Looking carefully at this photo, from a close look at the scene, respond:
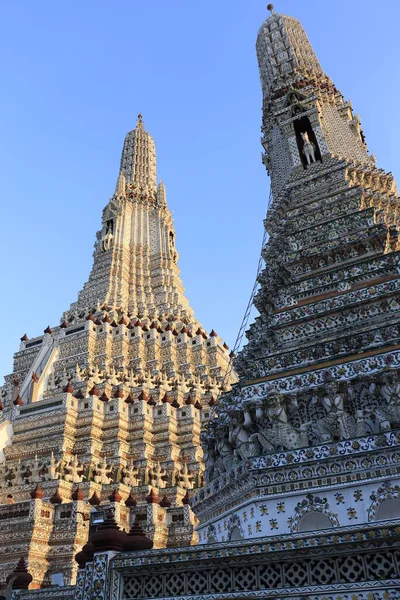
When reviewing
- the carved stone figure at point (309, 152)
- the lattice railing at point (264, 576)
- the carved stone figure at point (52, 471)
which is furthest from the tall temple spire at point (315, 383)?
the carved stone figure at point (52, 471)

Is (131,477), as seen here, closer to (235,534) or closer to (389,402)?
(235,534)

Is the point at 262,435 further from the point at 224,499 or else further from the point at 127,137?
the point at 127,137

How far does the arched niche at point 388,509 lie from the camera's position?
8227 mm

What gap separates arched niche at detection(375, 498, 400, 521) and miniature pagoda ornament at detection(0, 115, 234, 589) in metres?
11.9

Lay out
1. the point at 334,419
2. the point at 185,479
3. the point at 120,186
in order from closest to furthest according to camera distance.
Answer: the point at 334,419, the point at 185,479, the point at 120,186

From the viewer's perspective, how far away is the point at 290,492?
8.96 meters

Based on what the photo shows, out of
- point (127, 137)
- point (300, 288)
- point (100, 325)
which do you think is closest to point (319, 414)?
point (300, 288)

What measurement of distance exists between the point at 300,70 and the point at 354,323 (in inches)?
760

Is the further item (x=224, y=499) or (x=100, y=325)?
(x=100, y=325)

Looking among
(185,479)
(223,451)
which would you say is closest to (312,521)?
(223,451)

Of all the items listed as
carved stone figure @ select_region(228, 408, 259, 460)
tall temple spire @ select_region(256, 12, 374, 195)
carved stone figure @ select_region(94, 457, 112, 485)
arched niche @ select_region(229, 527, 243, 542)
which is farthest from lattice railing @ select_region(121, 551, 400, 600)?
carved stone figure @ select_region(94, 457, 112, 485)

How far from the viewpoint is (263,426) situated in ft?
34.2

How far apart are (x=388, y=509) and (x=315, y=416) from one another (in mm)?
2178

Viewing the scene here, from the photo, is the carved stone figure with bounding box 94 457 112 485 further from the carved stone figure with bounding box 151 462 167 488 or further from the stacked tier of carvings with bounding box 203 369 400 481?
the stacked tier of carvings with bounding box 203 369 400 481
